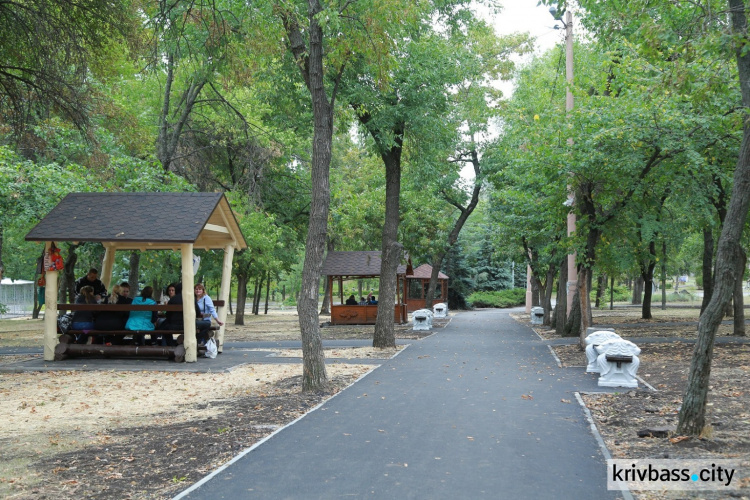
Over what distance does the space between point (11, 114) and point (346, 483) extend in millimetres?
10102

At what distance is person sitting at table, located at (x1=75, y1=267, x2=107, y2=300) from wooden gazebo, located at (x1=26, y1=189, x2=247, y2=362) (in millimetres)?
1202

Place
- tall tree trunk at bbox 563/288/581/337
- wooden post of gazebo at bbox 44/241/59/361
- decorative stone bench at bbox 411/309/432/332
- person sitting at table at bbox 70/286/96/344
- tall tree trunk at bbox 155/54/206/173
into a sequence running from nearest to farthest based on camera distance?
wooden post of gazebo at bbox 44/241/59/361 → person sitting at table at bbox 70/286/96/344 → tall tree trunk at bbox 563/288/581/337 → tall tree trunk at bbox 155/54/206/173 → decorative stone bench at bbox 411/309/432/332

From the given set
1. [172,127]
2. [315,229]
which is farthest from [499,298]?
[315,229]

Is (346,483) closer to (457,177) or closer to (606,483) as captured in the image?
(606,483)

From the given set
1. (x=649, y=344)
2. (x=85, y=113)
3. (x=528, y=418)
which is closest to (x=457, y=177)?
(x=649, y=344)

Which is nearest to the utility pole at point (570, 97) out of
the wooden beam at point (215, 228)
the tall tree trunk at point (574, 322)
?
the tall tree trunk at point (574, 322)

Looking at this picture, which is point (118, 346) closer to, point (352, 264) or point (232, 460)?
point (232, 460)

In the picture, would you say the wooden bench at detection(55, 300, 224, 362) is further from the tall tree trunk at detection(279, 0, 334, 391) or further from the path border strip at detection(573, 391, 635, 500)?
the path border strip at detection(573, 391, 635, 500)

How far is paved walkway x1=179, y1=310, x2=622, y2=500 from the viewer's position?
19.2ft

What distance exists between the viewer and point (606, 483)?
5988 millimetres

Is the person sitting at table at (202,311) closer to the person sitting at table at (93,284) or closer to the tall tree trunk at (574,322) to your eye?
the person sitting at table at (93,284)

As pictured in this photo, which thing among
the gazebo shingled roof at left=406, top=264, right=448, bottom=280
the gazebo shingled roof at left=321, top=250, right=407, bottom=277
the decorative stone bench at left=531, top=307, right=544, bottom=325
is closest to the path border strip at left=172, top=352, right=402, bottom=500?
the gazebo shingled roof at left=321, top=250, right=407, bottom=277

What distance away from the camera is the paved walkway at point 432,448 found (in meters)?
5.86

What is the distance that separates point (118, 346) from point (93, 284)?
2.32m
